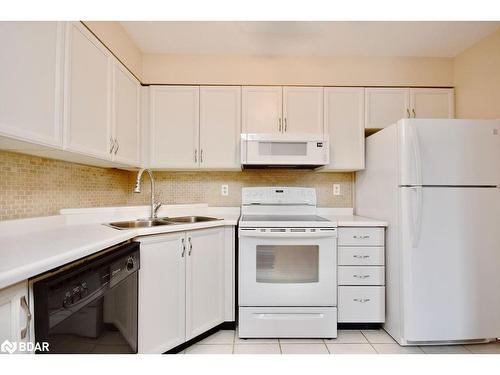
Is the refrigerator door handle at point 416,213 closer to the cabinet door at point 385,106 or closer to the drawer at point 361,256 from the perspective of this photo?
the drawer at point 361,256

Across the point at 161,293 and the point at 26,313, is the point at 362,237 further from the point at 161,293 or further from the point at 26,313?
the point at 26,313

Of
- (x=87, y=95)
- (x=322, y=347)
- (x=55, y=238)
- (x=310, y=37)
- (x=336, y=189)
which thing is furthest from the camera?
(x=336, y=189)

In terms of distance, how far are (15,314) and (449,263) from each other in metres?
2.22

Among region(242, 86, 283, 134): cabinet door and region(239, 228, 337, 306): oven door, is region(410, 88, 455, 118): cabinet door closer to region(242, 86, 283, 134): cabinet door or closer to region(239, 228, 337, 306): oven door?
region(242, 86, 283, 134): cabinet door

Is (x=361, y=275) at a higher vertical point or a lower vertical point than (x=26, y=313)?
lower

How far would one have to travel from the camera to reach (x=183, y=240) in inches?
62.9

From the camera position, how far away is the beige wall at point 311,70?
2.21 metres

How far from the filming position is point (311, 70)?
7.32ft

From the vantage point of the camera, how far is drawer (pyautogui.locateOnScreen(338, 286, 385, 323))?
1.84m

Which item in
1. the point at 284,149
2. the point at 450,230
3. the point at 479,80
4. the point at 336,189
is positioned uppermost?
the point at 479,80

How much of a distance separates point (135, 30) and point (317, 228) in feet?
6.87

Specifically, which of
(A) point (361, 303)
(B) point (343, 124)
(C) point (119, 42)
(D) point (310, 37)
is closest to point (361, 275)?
(A) point (361, 303)

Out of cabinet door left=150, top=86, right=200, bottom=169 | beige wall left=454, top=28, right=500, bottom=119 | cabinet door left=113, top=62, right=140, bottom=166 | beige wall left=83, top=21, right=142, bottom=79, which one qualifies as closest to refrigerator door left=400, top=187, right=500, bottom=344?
beige wall left=454, top=28, right=500, bottom=119

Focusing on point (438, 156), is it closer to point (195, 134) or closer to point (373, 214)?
point (373, 214)
